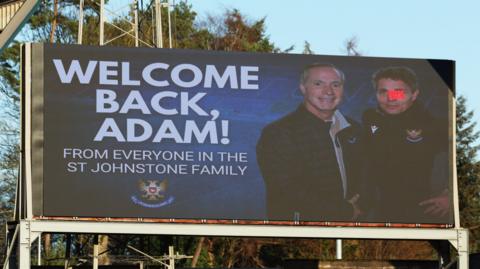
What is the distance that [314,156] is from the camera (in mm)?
33812

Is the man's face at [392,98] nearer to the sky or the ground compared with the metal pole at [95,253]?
nearer to the sky

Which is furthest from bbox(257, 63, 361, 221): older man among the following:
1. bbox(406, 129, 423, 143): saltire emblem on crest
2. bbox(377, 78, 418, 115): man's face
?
bbox(406, 129, 423, 143): saltire emblem on crest

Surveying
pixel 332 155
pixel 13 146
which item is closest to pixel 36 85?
pixel 332 155

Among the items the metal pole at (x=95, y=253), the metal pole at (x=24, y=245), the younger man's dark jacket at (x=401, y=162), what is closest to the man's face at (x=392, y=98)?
the younger man's dark jacket at (x=401, y=162)

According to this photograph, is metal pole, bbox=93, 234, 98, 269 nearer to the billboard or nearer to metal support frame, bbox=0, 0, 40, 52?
the billboard

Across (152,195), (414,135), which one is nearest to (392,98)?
(414,135)

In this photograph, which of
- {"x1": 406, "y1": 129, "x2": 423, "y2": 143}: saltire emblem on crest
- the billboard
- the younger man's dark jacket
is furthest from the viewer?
{"x1": 406, "y1": 129, "x2": 423, "y2": 143}: saltire emblem on crest

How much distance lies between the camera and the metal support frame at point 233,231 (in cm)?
3170

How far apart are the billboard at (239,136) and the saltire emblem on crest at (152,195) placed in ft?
0.08

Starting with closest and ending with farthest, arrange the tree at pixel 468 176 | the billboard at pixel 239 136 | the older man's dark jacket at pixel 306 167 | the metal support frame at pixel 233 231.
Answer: the metal support frame at pixel 233 231 → the billboard at pixel 239 136 → the older man's dark jacket at pixel 306 167 → the tree at pixel 468 176

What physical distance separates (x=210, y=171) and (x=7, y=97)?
36.0 metres

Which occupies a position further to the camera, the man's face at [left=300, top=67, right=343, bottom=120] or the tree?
the tree

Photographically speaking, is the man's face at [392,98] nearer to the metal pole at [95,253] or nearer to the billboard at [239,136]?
the billboard at [239,136]

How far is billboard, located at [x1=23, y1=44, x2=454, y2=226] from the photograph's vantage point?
32.6 meters
